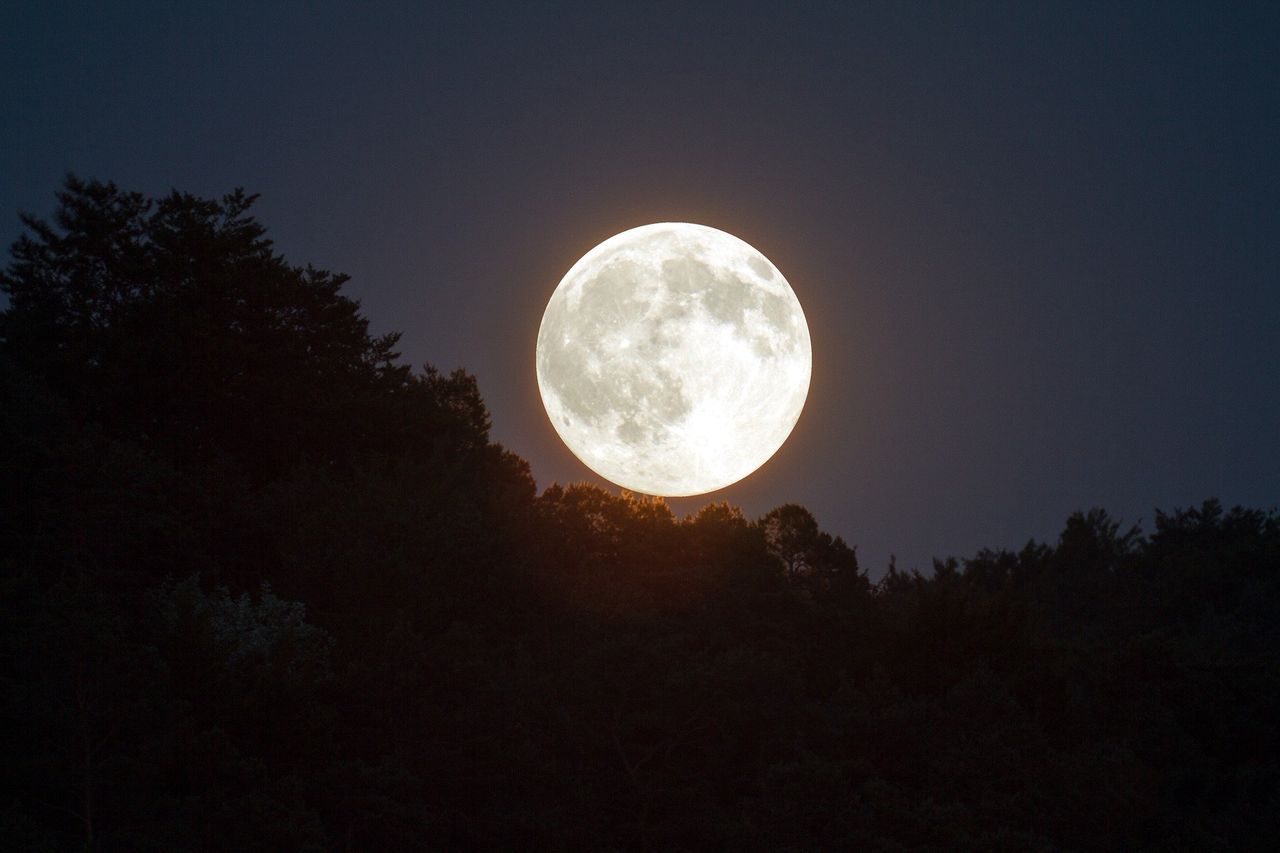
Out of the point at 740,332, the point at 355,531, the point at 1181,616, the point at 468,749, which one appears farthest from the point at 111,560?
the point at 1181,616

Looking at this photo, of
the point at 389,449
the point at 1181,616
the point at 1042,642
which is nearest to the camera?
the point at 1042,642

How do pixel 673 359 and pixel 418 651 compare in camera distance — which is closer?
pixel 418 651

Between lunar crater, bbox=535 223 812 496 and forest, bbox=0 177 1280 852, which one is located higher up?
lunar crater, bbox=535 223 812 496

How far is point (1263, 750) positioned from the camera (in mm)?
33906

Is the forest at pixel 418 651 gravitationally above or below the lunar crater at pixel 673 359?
below

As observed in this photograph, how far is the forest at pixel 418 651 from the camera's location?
21828 millimetres

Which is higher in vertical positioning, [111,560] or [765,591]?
[765,591]

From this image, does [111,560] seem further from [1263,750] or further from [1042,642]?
[1263,750]

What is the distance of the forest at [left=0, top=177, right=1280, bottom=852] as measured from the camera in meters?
21.8

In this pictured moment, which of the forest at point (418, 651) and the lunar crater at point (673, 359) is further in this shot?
the lunar crater at point (673, 359)

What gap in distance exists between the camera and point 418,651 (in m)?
28.2

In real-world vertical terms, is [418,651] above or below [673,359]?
below

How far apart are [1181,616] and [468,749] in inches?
1552

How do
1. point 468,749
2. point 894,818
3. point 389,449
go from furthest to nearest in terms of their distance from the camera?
point 389,449 → point 468,749 → point 894,818
